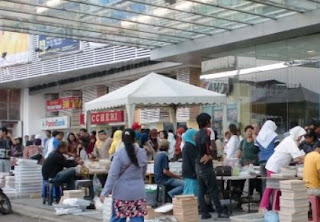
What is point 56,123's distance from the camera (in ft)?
96.2

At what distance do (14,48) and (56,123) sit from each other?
4.54m

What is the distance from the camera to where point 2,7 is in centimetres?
1298

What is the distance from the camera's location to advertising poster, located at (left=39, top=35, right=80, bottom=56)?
2425 centimetres

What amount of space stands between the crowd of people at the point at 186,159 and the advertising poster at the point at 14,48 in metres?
12.2

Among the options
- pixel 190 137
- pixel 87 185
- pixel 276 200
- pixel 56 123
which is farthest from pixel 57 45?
pixel 276 200

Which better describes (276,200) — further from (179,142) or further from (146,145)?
(179,142)

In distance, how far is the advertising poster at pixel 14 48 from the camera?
27.4m

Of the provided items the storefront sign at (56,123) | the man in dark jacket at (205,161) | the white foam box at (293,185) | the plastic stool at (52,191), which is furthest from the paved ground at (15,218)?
the storefront sign at (56,123)

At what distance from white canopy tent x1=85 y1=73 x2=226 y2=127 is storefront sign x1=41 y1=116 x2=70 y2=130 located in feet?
49.2

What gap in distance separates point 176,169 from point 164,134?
326cm

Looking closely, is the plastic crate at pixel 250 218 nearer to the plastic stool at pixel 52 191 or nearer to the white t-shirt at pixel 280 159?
the white t-shirt at pixel 280 159

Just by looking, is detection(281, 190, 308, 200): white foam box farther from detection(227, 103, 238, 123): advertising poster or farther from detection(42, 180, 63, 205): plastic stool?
detection(227, 103, 238, 123): advertising poster

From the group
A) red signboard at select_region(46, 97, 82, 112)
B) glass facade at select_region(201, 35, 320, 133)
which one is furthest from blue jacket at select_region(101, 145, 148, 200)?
red signboard at select_region(46, 97, 82, 112)

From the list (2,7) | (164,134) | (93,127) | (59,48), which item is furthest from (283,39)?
(93,127)
